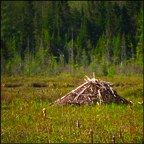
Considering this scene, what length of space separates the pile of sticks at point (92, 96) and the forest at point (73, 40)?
25002mm

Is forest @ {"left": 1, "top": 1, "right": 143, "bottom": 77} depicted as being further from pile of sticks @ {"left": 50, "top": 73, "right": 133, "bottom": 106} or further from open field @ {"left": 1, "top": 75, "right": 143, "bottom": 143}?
open field @ {"left": 1, "top": 75, "right": 143, "bottom": 143}

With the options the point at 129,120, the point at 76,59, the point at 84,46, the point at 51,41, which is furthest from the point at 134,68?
the point at 129,120

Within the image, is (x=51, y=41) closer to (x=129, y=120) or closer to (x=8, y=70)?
(x=8, y=70)

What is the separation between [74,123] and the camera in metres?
5.98

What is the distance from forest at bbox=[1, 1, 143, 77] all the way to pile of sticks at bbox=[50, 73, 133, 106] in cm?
2500

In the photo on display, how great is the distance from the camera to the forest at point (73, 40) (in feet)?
128

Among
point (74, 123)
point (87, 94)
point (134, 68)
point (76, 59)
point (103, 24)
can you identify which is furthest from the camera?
point (103, 24)

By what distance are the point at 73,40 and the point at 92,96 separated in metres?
49.8

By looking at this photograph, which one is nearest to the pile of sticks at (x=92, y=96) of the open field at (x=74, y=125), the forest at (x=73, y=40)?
the open field at (x=74, y=125)

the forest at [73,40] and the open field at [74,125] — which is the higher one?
the forest at [73,40]

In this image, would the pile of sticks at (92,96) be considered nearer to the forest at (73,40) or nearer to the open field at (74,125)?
the open field at (74,125)

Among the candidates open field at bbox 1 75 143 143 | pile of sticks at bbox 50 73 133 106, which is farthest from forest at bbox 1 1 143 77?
open field at bbox 1 75 143 143

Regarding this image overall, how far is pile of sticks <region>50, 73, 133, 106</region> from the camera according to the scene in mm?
8906

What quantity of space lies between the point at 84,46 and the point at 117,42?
7.60 m
